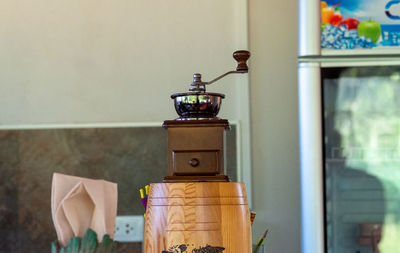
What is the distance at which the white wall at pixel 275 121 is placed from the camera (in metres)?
2.33

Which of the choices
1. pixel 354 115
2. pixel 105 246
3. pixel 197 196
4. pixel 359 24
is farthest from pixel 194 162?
pixel 359 24

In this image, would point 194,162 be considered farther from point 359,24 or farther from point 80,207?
point 359,24

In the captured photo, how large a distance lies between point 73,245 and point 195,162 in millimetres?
513

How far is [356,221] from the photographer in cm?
196

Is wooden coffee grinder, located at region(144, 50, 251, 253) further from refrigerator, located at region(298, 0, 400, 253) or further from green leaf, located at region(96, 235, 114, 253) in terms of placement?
refrigerator, located at region(298, 0, 400, 253)

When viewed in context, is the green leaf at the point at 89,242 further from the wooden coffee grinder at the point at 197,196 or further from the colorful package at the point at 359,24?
the colorful package at the point at 359,24

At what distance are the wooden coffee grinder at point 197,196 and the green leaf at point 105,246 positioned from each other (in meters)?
0.32

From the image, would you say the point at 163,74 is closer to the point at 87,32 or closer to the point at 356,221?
the point at 87,32

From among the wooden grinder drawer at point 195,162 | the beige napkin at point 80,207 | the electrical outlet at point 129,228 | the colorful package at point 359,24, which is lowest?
the electrical outlet at point 129,228

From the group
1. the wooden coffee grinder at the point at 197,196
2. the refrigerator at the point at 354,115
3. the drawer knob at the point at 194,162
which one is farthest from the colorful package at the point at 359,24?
the drawer knob at the point at 194,162

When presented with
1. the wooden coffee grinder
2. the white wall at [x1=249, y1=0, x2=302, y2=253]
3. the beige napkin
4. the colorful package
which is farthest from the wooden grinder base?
the white wall at [x1=249, y1=0, x2=302, y2=253]

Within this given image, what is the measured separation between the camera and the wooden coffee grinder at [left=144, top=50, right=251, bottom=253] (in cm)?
153

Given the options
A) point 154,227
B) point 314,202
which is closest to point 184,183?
point 154,227

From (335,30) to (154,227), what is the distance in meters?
0.90
